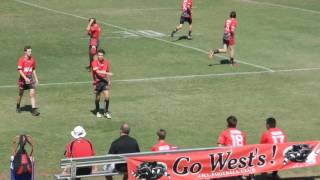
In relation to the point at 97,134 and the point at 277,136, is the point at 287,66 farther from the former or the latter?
the point at 277,136

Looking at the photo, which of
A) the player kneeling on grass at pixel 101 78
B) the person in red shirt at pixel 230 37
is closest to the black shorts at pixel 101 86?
the player kneeling on grass at pixel 101 78

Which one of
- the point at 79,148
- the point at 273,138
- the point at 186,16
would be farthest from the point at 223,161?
the point at 186,16

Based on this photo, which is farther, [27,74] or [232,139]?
[27,74]

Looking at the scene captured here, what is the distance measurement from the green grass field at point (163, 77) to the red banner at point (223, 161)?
5.71ft

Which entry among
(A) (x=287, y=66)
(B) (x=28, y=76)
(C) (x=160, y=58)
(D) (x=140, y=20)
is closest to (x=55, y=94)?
(B) (x=28, y=76)

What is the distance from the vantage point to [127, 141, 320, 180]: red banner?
15.8 metres

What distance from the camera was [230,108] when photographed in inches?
970

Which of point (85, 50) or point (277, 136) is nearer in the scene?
point (277, 136)

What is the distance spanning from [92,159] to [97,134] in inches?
237

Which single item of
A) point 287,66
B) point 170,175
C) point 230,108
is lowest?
point 170,175

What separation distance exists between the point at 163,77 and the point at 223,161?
12792 millimetres

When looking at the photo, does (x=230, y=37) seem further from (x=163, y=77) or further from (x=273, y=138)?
(x=273, y=138)

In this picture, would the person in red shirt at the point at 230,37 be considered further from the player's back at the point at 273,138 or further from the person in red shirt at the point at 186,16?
the player's back at the point at 273,138

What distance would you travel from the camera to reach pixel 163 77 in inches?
1142
